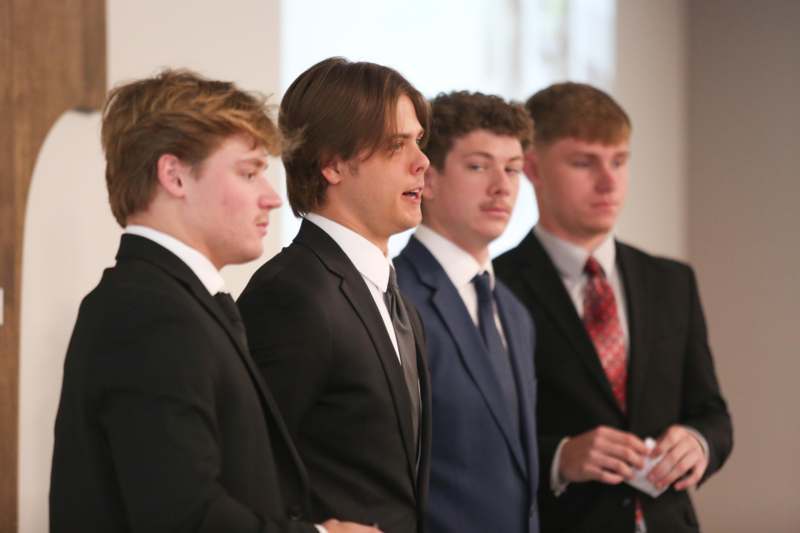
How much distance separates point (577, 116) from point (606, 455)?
0.86 meters

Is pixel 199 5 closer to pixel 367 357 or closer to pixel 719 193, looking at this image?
pixel 367 357

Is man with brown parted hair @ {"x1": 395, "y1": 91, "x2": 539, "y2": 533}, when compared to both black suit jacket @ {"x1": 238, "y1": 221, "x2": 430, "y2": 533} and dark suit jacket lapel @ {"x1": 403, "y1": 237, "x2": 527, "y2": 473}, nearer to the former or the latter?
dark suit jacket lapel @ {"x1": 403, "y1": 237, "x2": 527, "y2": 473}

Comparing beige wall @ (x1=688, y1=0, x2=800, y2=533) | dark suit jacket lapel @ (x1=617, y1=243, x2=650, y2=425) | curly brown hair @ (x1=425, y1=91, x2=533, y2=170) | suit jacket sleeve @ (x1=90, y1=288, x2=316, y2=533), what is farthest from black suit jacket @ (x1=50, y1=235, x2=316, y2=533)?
beige wall @ (x1=688, y1=0, x2=800, y2=533)

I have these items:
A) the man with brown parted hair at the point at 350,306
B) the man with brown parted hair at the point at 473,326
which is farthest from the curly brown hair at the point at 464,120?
the man with brown parted hair at the point at 350,306

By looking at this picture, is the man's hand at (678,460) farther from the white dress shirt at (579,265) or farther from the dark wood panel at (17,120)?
the dark wood panel at (17,120)

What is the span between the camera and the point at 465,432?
229 cm

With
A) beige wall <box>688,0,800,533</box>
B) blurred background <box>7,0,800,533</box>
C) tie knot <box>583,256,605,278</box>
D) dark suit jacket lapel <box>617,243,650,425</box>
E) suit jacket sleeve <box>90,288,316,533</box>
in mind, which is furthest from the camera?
beige wall <box>688,0,800,533</box>

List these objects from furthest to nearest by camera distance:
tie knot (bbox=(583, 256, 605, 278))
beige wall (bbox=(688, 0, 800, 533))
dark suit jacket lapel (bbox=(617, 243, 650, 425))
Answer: beige wall (bbox=(688, 0, 800, 533)), tie knot (bbox=(583, 256, 605, 278)), dark suit jacket lapel (bbox=(617, 243, 650, 425))

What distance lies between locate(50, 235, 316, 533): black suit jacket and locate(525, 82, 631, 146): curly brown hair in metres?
1.63

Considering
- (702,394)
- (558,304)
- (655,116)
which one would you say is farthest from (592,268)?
(655,116)

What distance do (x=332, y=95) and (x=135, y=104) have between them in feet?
1.48

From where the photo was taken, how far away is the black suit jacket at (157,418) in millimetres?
1353

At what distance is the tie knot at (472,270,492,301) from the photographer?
2.46 m

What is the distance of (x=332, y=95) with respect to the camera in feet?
6.31
